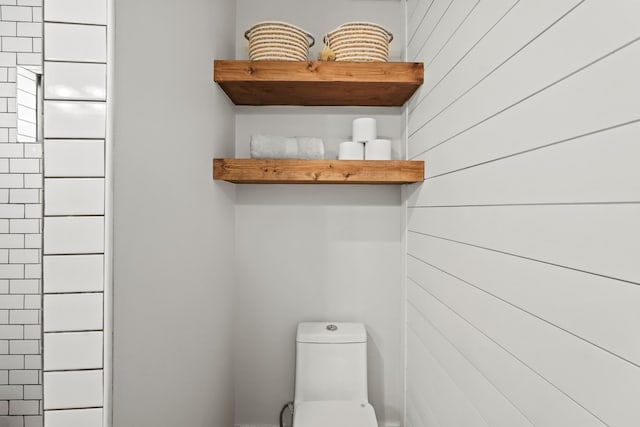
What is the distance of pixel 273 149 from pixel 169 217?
63 centimetres

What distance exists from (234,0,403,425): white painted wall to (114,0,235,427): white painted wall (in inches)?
10.0

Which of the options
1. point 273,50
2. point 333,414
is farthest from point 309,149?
point 333,414

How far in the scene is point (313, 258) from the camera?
192 centimetres

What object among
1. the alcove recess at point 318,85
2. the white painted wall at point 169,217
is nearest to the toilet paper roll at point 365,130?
the alcove recess at point 318,85

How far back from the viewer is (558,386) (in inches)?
26.3

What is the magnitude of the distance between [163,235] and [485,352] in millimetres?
910

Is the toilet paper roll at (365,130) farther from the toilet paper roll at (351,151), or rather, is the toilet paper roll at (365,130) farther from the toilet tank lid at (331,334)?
the toilet tank lid at (331,334)

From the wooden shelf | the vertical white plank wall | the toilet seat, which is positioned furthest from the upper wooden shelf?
the toilet seat

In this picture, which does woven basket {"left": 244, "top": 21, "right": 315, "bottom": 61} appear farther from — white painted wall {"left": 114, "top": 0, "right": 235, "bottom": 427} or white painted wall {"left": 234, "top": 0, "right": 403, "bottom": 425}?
white painted wall {"left": 234, "top": 0, "right": 403, "bottom": 425}

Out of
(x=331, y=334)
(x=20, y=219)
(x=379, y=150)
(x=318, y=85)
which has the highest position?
(x=318, y=85)

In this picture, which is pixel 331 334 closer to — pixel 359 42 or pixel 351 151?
pixel 351 151

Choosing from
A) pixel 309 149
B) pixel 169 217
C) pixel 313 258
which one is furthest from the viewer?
pixel 313 258

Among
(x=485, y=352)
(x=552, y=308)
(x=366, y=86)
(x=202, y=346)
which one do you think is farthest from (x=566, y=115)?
(x=202, y=346)

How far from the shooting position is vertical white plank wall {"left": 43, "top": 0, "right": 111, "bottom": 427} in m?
0.85
